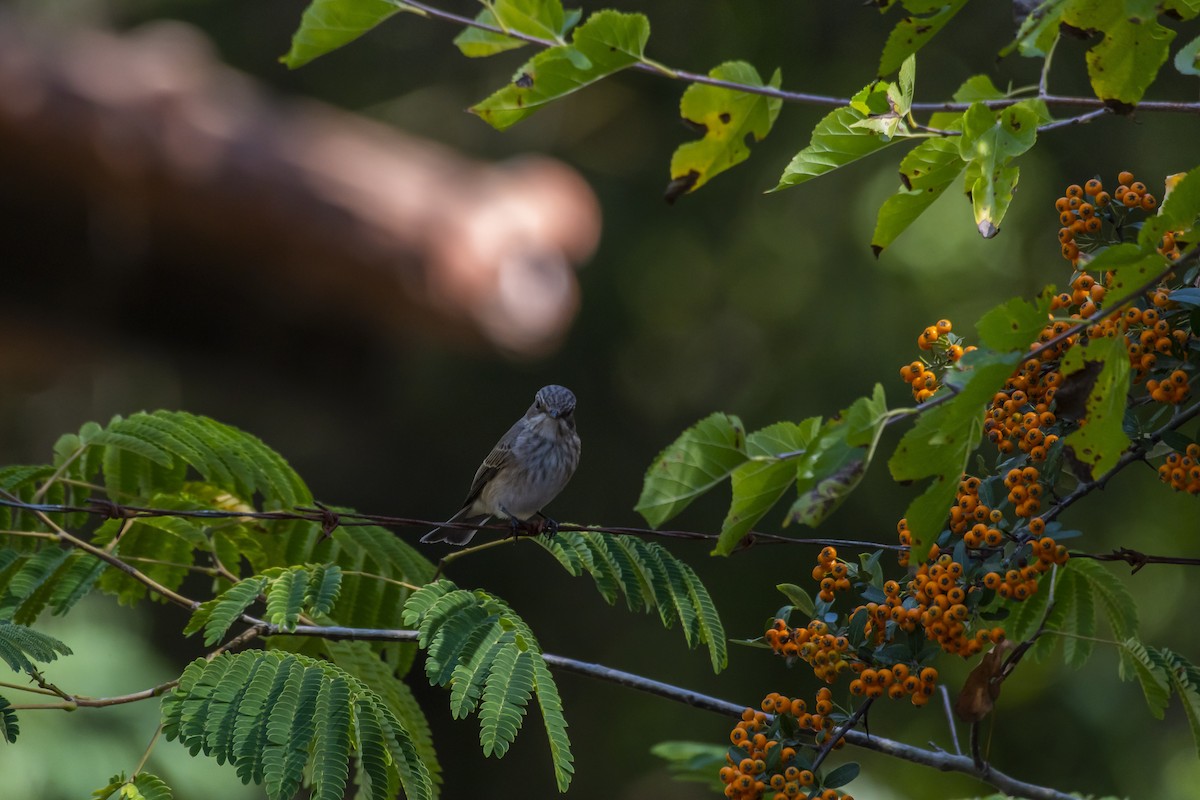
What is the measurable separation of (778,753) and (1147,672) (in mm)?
807

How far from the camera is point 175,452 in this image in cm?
276

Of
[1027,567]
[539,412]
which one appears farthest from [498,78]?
[1027,567]

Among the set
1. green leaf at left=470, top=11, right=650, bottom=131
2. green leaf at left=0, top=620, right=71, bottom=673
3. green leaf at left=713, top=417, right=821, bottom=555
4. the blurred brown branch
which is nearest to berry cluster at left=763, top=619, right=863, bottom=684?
green leaf at left=713, top=417, right=821, bottom=555

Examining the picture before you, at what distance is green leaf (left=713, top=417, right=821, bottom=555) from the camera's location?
1.68 meters

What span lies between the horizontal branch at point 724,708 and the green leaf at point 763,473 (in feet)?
1.85

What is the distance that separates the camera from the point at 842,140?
1977 millimetres

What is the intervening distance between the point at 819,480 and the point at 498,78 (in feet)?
25.3

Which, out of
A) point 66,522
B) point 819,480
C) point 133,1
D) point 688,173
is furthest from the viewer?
point 133,1

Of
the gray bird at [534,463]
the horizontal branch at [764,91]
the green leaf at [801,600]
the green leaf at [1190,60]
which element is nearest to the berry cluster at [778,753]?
the green leaf at [801,600]

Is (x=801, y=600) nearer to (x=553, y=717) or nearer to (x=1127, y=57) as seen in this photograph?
(x=553, y=717)

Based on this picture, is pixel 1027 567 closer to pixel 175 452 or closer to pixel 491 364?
pixel 175 452

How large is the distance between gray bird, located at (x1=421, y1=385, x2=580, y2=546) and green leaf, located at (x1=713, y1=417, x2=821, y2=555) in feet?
7.75

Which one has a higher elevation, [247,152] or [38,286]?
[247,152]

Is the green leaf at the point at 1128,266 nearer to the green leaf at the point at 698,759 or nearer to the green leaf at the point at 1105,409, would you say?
the green leaf at the point at 1105,409
